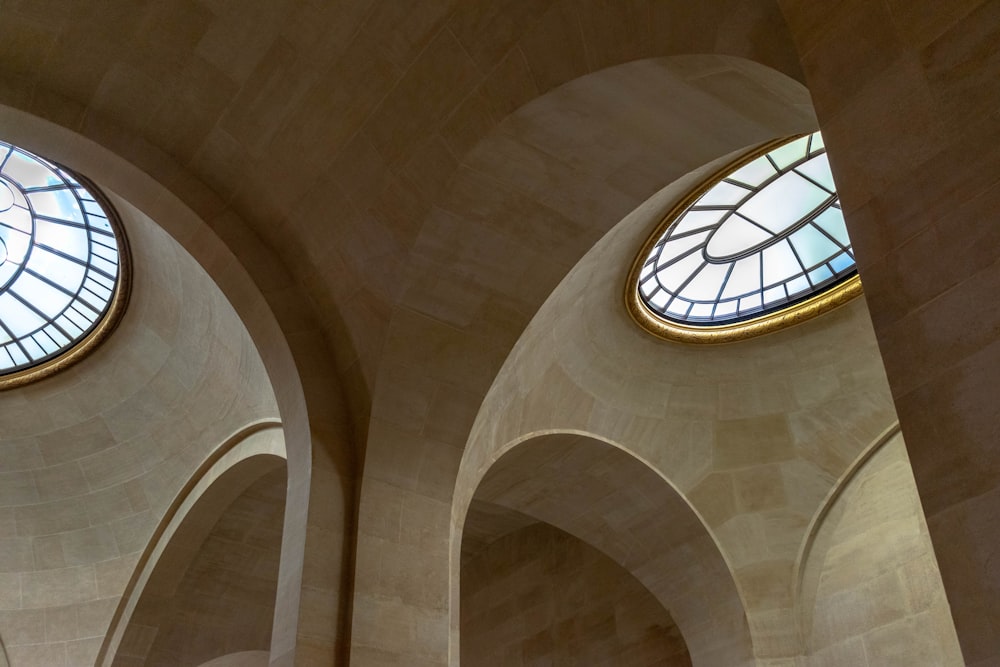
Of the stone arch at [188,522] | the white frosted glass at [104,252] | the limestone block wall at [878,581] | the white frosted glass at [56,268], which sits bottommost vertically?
the limestone block wall at [878,581]

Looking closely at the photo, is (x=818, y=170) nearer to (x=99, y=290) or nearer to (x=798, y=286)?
(x=798, y=286)

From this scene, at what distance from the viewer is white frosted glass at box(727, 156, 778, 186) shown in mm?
9719

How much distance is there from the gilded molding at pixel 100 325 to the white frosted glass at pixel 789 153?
24.3ft

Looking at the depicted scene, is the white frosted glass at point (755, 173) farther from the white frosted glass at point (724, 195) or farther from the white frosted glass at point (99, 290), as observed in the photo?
the white frosted glass at point (99, 290)

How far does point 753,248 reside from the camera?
36.7ft

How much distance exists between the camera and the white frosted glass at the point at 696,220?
10.3 metres

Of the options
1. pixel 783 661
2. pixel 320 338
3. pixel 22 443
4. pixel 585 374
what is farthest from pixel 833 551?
pixel 22 443

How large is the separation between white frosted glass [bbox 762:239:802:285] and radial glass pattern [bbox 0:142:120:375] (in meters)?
7.82

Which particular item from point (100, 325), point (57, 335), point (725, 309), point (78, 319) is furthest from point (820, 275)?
point (57, 335)

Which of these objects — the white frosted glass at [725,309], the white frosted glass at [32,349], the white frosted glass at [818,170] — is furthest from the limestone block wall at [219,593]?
the white frosted glass at [818,170]

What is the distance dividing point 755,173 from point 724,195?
1.38ft

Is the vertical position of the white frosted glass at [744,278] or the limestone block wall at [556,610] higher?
the white frosted glass at [744,278]

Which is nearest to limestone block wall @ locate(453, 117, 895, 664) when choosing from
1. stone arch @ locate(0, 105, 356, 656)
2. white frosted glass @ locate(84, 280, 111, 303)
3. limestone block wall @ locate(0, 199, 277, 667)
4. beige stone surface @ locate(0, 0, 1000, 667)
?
beige stone surface @ locate(0, 0, 1000, 667)

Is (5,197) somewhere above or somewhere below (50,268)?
above
